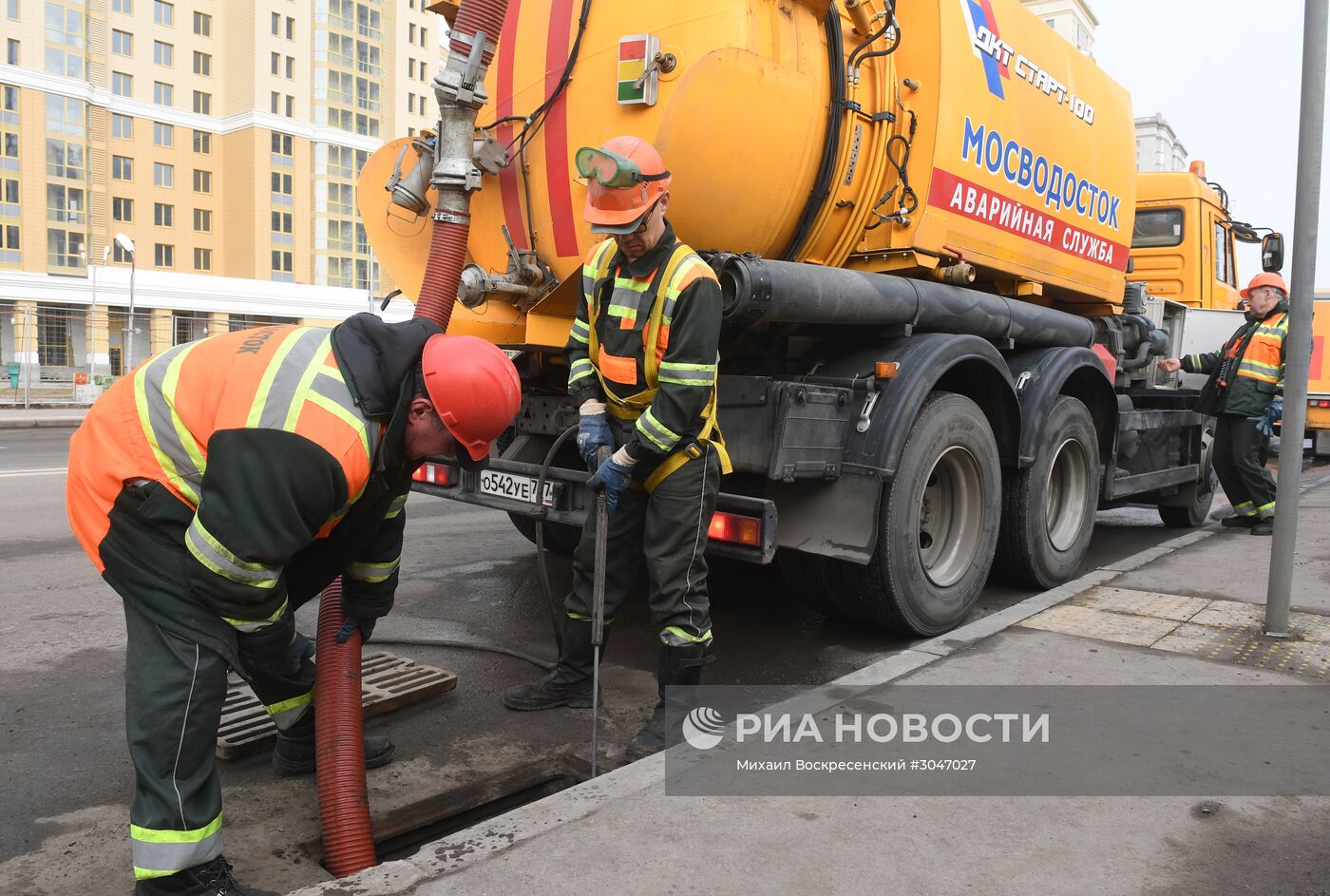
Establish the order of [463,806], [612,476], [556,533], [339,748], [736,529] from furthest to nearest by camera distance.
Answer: [556,533], [736,529], [612,476], [463,806], [339,748]

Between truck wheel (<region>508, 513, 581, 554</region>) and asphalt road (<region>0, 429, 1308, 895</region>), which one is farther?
truck wheel (<region>508, 513, 581, 554</region>)

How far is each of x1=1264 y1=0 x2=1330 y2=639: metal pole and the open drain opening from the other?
2940mm

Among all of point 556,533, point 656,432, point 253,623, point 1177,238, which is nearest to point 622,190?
point 656,432

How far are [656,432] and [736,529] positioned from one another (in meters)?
0.72

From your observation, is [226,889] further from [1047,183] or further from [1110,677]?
[1047,183]

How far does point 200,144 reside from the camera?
5431 cm

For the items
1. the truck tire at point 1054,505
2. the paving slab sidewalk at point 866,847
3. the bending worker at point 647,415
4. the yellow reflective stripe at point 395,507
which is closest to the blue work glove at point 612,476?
the bending worker at point 647,415

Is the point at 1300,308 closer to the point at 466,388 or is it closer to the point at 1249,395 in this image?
the point at 1249,395

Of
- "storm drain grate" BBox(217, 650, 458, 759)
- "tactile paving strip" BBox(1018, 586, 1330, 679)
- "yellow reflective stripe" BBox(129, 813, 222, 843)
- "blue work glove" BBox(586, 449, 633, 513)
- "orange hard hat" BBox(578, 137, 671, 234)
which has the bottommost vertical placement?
"storm drain grate" BBox(217, 650, 458, 759)

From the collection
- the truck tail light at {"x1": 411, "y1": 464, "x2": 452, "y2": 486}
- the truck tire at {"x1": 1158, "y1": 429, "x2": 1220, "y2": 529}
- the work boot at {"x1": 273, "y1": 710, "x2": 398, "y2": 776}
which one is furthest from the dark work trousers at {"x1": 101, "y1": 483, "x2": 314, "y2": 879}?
the truck tire at {"x1": 1158, "y1": 429, "x2": 1220, "y2": 529}

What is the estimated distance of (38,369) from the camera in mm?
25531

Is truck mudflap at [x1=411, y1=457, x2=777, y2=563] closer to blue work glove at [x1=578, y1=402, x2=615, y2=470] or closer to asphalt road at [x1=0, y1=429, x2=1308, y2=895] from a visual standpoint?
blue work glove at [x1=578, y1=402, x2=615, y2=470]

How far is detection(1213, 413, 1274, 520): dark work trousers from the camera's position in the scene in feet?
22.9

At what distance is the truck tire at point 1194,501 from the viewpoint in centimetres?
762
